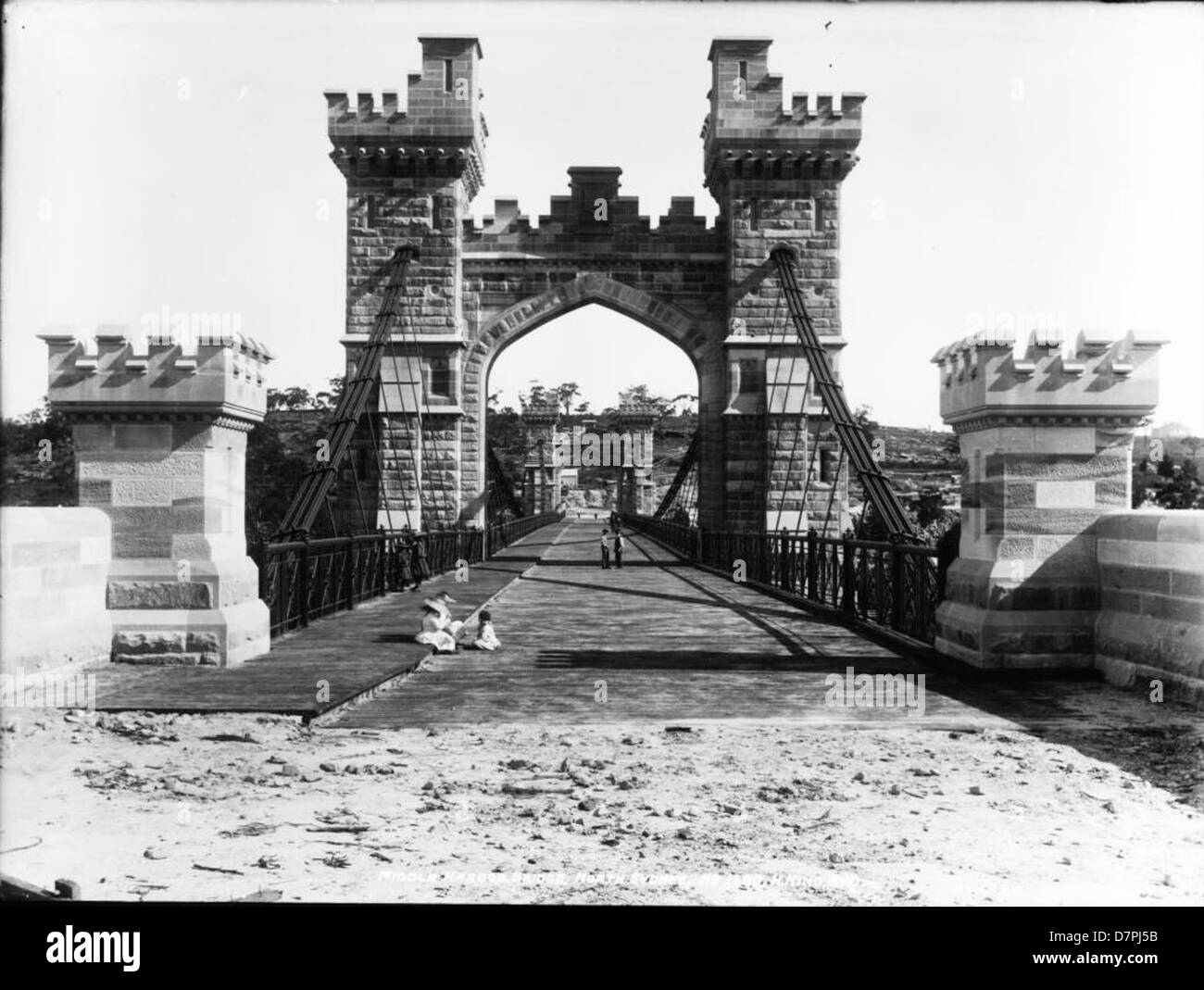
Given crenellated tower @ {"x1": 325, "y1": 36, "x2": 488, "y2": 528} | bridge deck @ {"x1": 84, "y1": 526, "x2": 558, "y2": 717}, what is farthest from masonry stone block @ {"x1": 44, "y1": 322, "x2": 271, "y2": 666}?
crenellated tower @ {"x1": 325, "y1": 36, "x2": 488, "y2": 528}

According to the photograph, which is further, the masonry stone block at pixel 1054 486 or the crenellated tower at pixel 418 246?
the crenellated tower at pixel 418 246

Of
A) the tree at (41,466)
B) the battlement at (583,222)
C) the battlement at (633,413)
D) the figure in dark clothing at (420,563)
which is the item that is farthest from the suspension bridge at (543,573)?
the battlement at (633,413)

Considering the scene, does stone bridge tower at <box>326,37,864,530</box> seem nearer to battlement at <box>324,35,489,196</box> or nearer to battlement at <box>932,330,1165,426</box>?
battlement at <box>324,35,489,196</box>

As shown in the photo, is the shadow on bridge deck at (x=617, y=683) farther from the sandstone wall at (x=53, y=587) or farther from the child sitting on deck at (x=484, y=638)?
the sandstone wall at (x=53, y=587)

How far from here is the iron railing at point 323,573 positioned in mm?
9328

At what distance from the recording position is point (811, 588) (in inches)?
560

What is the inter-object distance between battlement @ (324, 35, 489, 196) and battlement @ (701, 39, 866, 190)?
573 cm

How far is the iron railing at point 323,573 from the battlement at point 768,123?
40.3ft

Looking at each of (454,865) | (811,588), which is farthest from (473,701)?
(811,588)

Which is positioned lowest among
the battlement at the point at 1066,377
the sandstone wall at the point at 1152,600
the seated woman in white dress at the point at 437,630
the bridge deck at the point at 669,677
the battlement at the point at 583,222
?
the bridge deck at the point at 669,677

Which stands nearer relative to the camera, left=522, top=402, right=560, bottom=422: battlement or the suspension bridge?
the suspension bridge

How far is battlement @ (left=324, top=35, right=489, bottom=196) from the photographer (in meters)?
24.6
